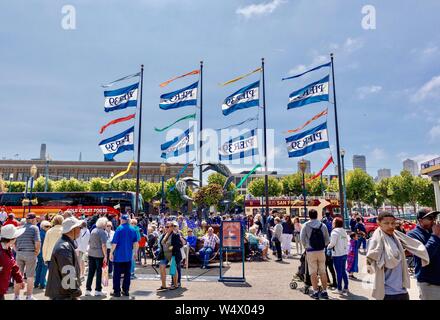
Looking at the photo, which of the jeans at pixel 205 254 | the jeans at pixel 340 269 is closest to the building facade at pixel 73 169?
the jeans at pixel 205 254

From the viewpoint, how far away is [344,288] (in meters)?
7.77

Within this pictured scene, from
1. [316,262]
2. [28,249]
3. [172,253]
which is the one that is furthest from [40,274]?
[316,262]

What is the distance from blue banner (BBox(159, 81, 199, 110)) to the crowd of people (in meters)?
10.3

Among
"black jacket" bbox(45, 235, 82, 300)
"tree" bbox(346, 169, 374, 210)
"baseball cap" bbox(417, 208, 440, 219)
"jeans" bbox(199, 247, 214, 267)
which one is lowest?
"jeans" bbox(199, 247, 214, 267)

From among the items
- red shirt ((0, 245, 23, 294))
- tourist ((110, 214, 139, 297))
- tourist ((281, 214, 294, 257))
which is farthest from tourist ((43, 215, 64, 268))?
tourist ((281, 214, 294, 257))

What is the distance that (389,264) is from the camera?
3.87 metres

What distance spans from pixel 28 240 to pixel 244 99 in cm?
1530

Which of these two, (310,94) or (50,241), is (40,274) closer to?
(50,241)

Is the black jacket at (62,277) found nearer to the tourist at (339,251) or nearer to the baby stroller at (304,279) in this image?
the baby stroller at (304,279)

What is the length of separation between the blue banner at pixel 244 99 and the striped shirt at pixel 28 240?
14.8 m

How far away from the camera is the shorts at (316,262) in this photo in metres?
7.00

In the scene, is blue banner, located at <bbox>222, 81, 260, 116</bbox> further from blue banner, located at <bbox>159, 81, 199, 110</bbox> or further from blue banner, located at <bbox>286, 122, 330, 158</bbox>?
blue banner, located at <bbox>286, 122, 330, 158</bbox>

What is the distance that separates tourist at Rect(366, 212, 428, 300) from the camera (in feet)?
12.7
